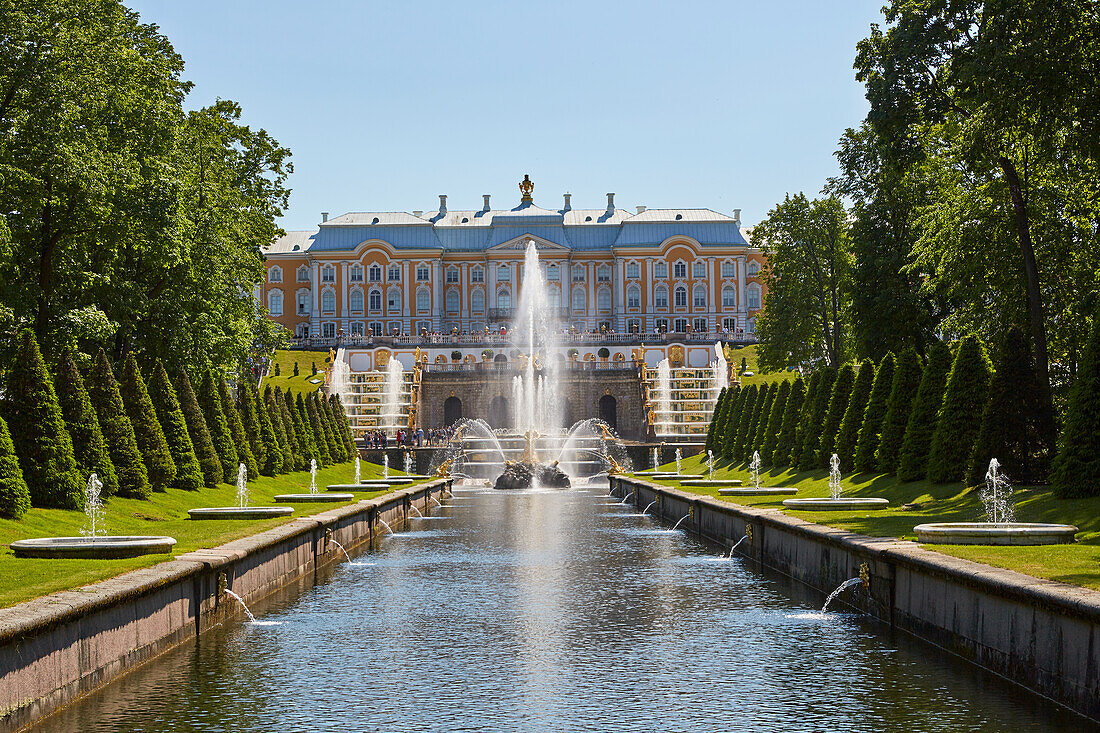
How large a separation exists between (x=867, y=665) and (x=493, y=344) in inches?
3187

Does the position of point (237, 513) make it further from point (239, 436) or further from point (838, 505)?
point (239, 436)

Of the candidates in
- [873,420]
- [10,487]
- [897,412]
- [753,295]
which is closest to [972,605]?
[10,487]

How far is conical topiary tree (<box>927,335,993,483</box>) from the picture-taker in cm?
2244

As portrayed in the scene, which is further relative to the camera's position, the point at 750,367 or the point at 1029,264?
the point at 750,367

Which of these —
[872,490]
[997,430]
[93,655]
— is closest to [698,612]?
[93,655]

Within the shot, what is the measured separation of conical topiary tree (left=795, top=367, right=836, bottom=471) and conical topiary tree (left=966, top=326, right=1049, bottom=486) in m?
11.1

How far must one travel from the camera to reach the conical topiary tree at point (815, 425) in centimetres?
3278

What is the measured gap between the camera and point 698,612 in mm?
13750

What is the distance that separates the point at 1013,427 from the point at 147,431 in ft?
52.2

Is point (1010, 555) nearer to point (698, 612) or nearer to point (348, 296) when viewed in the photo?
point (698, 612)

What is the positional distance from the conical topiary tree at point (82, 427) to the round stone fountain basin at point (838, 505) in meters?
11.4

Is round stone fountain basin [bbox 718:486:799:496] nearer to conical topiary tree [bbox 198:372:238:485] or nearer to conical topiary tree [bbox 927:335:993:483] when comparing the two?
conical topiary tree [bbox 927:335:993:483]

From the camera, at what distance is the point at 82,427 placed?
818 inches

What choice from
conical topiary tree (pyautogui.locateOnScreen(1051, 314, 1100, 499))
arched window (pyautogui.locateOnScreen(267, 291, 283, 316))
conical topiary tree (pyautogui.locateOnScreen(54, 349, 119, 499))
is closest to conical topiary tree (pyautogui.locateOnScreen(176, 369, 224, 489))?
conical topiary tree (pyautogui.locateOnScreen(54, 349, 119, 499))
